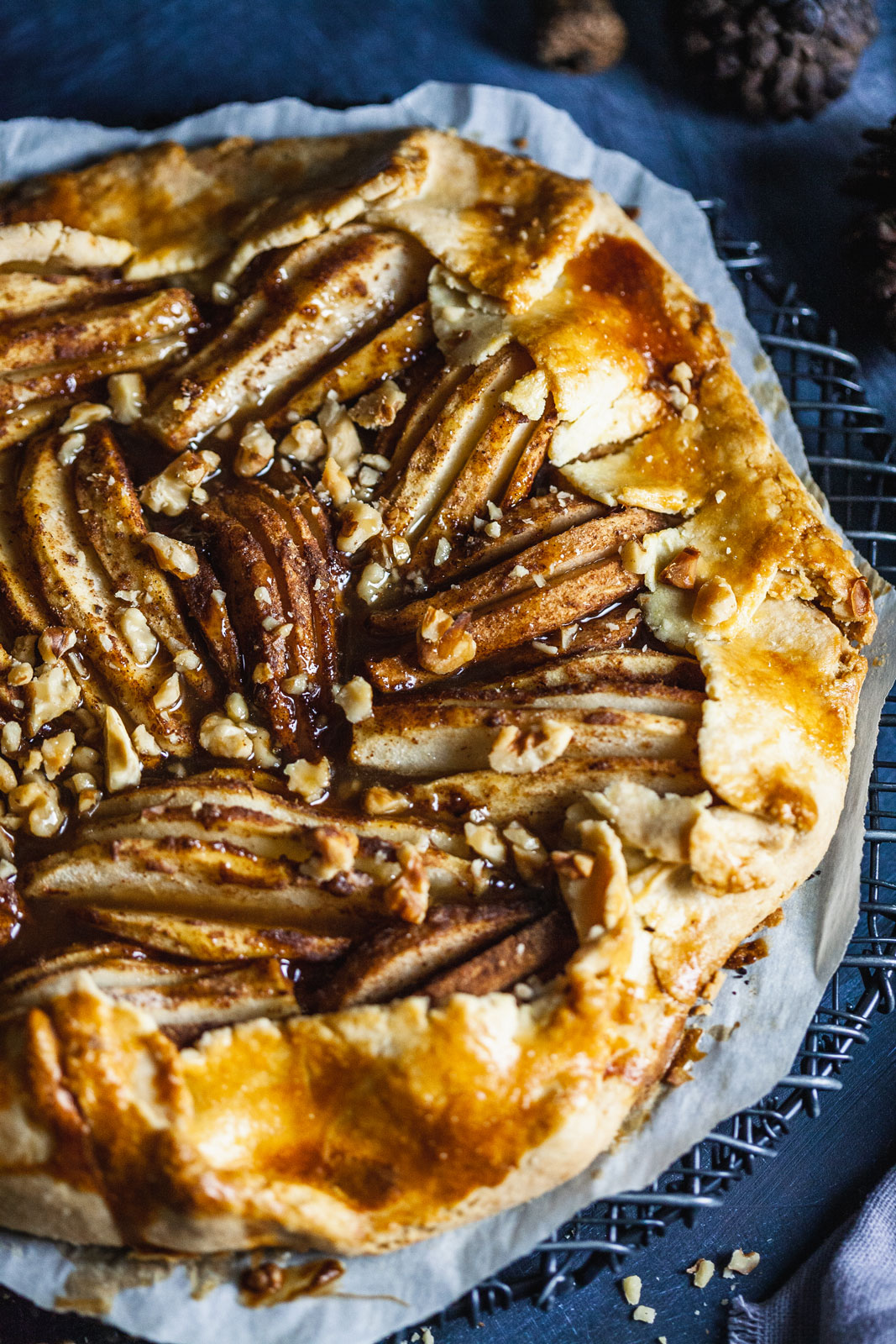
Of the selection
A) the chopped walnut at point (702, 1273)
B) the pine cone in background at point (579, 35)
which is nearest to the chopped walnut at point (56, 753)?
the chopped walnut at point (702, 1273)

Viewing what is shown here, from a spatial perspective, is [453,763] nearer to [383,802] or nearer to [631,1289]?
[383,802]

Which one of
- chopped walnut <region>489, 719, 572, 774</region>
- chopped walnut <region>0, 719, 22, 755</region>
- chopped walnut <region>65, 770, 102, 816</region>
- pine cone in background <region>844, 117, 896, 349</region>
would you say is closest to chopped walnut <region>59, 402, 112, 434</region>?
chopped walnut <region>0, 719, 22, 755</region>

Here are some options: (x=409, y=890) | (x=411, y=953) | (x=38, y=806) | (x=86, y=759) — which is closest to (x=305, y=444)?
(x=86, y=759)

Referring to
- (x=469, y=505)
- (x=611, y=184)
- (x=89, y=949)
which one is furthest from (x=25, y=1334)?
(x=611, y=184)

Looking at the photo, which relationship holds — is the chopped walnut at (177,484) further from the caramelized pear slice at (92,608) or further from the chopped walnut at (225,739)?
the chopped walnut at (225,739)

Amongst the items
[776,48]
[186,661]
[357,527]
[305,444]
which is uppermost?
[776,48]

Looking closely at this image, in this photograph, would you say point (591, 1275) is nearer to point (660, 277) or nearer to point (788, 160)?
point (660, 277)

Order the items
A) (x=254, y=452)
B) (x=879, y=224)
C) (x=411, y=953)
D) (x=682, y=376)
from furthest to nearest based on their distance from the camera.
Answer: (x=879, y=224), (x=682, y=376), (x=254, y=452), (x=411, y=953)

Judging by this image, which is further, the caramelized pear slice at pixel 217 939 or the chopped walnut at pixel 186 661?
the chopped walnut at pixel 186 661
